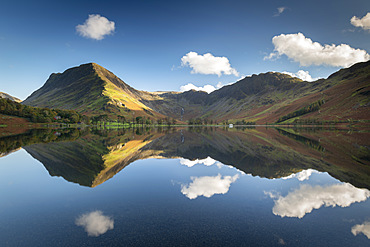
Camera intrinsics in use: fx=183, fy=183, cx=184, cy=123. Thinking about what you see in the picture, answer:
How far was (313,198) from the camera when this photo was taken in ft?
49.0

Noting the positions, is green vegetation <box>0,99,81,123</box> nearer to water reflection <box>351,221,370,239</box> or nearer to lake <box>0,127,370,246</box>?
lake <box>0,127,370,246</box>

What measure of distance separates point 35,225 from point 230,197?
13.3 metres

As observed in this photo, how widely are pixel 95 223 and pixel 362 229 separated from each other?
614 inches

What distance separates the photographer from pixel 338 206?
535 inches

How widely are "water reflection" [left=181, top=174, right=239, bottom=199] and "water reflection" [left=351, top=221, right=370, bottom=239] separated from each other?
8.57 m

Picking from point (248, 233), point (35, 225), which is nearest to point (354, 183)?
point (248, 233)

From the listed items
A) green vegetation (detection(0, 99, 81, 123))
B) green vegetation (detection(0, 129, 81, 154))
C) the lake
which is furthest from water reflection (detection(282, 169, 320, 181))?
green vegetation (detection(0, 99, 81, 123))

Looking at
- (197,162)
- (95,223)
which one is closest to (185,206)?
(95,223)

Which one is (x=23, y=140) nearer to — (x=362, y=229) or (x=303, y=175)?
(x=303, y=175)

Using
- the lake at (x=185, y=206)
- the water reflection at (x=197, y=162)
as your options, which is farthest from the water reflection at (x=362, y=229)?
the water reflection at (x=197, y=162)

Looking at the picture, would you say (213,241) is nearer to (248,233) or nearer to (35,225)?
(248,233)

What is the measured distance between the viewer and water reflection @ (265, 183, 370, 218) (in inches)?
516

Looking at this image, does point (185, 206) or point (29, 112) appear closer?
point (185, 206)

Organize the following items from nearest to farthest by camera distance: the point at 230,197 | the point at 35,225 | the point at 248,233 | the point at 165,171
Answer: the point at 248,233 < the point at 35,225 < the point at 230,197 < the point at 165,171
